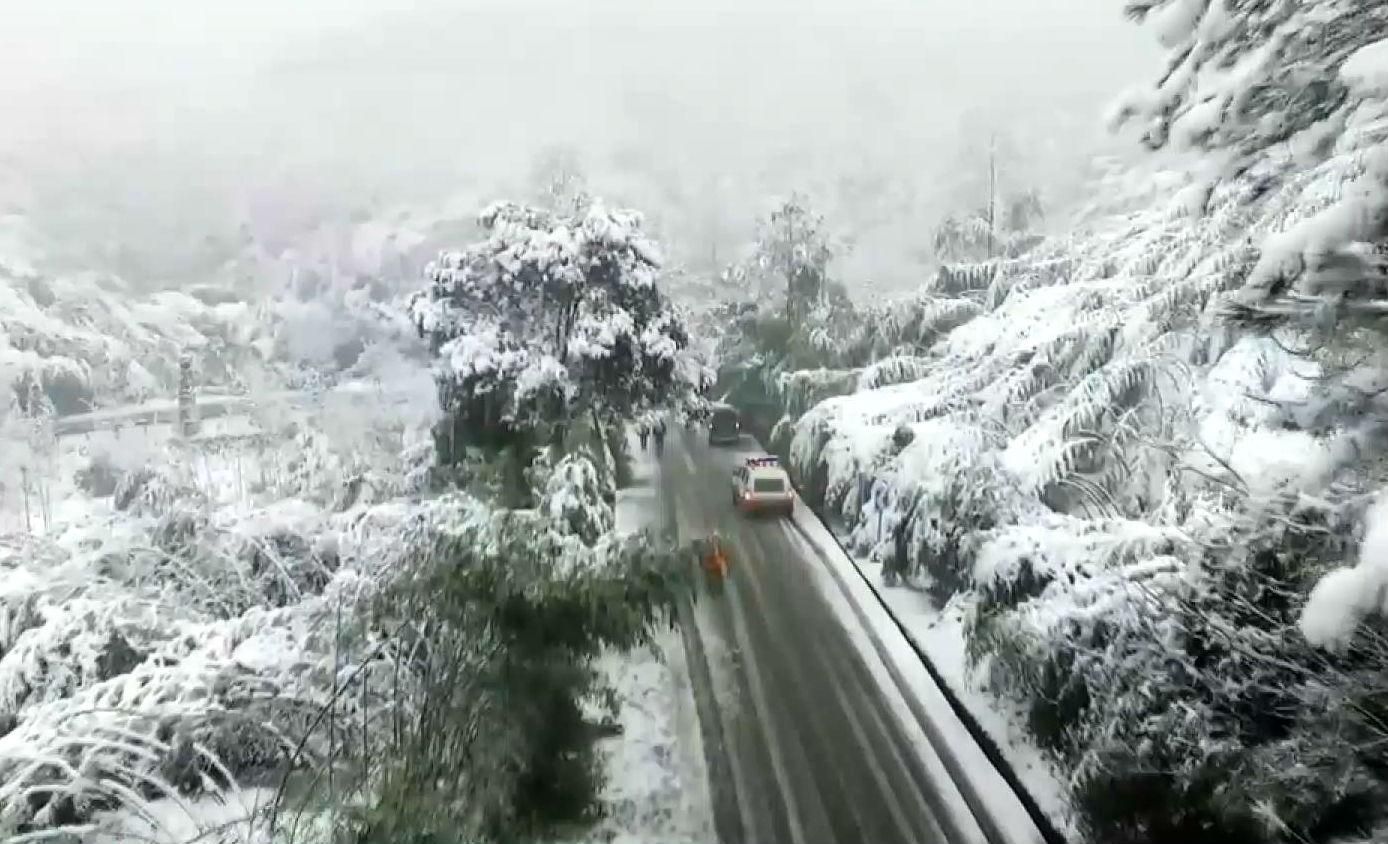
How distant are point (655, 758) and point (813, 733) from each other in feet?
4.23

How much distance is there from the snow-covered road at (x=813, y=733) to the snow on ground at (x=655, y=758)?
136mm

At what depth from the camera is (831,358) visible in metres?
15.9

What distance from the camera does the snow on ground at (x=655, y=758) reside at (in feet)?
18.7

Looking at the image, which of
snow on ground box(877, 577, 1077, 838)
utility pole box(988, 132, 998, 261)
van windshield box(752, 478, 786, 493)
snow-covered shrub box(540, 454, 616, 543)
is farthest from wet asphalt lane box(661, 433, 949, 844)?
utility pole box(988, 132, 998, 261)

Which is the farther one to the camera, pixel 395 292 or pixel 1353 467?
pixel 395 292

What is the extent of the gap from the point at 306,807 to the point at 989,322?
29.6 ft

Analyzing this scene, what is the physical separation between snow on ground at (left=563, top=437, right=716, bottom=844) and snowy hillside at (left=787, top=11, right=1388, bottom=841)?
2.35m

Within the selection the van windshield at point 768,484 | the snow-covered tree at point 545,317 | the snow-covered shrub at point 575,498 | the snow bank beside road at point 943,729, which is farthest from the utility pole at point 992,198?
the snow-covered shrub at point 575,498

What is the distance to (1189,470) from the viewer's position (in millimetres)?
4777

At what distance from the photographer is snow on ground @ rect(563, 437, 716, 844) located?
5691 mm

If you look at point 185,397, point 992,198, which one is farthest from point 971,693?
point 185,397

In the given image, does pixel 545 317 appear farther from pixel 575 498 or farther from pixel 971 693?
pixel 971 693

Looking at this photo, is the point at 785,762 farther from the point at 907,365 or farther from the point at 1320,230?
the point at 907,365

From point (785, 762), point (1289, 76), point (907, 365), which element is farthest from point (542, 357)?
point (1289, 76)
